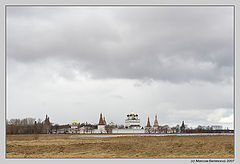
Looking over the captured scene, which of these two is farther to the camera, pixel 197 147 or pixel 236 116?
pixel 197 147

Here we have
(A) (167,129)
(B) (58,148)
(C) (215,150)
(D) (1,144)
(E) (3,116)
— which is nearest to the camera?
(E) (3,116)

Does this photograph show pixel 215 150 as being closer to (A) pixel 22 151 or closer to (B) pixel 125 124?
(A) pixel 22 151

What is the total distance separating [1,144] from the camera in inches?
594

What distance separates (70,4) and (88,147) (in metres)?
10.9

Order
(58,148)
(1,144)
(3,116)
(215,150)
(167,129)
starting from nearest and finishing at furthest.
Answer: (3,116) < (1,144) < (215,150) < (58,148) < (167,129)

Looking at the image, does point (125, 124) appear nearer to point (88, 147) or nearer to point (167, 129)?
point (167, 129)

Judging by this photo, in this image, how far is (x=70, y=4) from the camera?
14.5 metres

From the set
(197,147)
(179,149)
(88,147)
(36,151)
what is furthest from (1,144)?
(197,147)

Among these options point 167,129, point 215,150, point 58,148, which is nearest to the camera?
point 215,150

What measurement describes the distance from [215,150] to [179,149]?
7.80ft

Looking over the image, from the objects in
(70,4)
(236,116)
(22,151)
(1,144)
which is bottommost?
(22,151)

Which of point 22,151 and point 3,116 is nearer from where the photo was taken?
point 3,116

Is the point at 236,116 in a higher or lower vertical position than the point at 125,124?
higher
